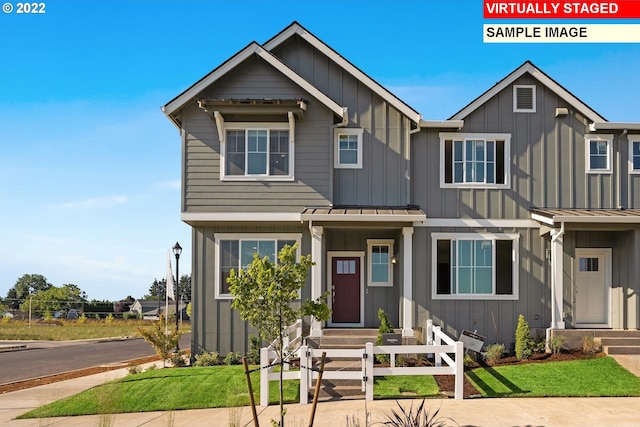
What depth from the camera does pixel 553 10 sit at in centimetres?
1552

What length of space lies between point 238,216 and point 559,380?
29.7 ft

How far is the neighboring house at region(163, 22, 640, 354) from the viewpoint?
696 inches

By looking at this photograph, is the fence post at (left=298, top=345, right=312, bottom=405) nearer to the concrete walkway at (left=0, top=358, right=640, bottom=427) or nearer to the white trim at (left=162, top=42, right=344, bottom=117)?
the concrete walkway at (left=0, top=358, right=640, bottom=427)

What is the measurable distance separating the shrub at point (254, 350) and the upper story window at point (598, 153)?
10.7 metres

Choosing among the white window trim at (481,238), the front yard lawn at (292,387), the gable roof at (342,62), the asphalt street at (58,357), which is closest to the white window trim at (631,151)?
the white window trim at (481,238)

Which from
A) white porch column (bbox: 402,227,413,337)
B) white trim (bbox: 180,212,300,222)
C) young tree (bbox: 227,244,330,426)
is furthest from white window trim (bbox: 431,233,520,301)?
young tree (bbox: 227,244,330,426)

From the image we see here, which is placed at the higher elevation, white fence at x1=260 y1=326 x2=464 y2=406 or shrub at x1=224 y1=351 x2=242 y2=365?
white fence at x1=260 y1=326 x2=464 y2=406

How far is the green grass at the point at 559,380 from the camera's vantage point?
44.0ft

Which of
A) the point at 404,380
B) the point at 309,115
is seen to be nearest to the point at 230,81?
the point at 309,115

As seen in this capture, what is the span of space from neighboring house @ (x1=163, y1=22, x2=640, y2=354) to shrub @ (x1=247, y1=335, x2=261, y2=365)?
1.39ft

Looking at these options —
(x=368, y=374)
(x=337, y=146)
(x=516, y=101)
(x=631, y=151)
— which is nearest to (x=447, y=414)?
(x=368, y=374)

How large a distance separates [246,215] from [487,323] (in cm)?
741

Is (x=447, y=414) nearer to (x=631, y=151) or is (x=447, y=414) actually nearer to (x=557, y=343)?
(x=557, y=343)

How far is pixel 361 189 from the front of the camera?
18344 mm
